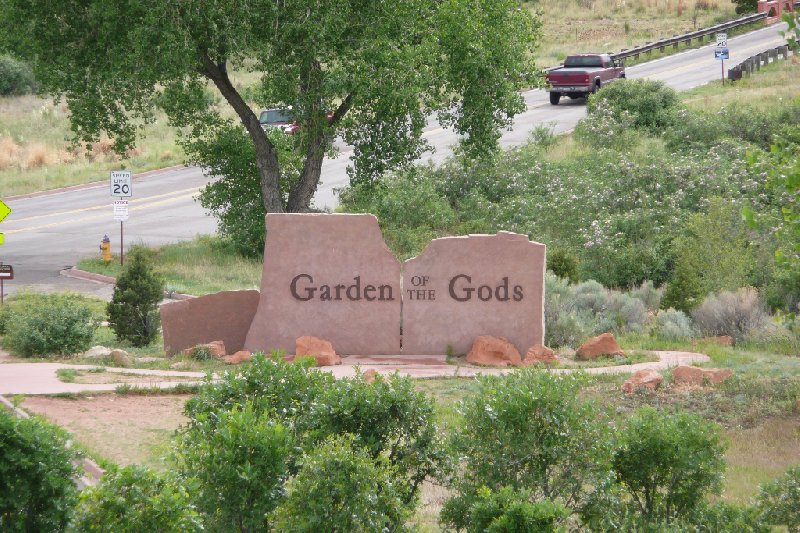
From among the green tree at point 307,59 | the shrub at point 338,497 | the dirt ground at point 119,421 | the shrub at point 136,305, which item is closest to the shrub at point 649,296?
the green tree at point 307,59

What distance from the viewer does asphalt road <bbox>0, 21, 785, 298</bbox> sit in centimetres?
2730

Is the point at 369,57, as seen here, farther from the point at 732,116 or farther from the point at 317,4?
the point at 732,116

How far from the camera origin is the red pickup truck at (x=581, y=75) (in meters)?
44.2

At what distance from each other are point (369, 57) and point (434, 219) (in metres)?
7.09

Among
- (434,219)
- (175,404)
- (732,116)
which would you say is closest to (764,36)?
(732,116)

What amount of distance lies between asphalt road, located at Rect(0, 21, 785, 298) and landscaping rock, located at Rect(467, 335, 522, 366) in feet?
34.1

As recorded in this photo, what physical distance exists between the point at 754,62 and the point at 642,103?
39.3 ft

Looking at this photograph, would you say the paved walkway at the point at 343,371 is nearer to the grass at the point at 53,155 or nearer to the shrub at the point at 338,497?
the shrub at the point at 338,497

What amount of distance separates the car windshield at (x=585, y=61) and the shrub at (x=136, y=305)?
3035cm

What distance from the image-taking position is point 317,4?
2155 centimetres

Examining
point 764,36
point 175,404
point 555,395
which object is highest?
point 764,36

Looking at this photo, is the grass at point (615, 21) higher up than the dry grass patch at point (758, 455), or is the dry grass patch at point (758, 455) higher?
the grass at point (615, 21)

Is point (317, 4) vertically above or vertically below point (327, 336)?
above

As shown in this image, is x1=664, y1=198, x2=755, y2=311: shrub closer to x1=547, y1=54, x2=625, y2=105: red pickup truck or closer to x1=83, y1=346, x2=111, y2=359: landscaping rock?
x1=83, y1=346, x2=111, y2=359: landscaping rock
